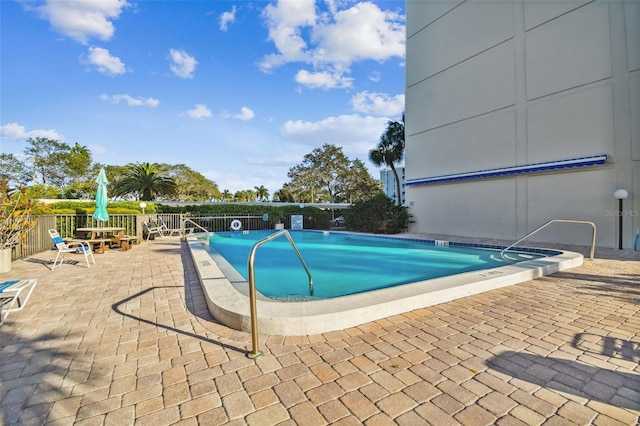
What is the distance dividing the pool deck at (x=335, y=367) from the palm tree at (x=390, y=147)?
73.3 feet

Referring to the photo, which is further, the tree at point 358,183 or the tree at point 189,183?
the tree at point 189,183

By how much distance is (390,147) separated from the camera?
83.5ft

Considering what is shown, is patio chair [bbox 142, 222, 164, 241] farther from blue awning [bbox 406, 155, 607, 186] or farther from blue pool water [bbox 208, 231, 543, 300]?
blue awning [bbox 406, 155, 607, 186]

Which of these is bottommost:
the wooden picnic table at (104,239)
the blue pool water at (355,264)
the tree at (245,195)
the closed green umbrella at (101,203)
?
the blue pool water at (355,264)

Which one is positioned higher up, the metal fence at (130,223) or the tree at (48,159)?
the tree at (48,159)

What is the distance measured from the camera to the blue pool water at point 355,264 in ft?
21.2

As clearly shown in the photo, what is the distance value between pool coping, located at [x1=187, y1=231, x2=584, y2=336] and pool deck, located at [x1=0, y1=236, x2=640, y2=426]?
0.35ft

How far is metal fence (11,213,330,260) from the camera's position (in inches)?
338

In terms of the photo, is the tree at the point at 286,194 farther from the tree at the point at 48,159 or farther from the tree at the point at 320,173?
the tree at the point at 48,159

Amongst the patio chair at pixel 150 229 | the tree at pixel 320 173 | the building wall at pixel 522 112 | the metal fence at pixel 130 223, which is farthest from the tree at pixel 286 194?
the patio chair at pixel 150 229

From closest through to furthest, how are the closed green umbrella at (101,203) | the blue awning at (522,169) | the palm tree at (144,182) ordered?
the closed green umbrella at (101,203) < the blue awning at (522,169) < the palm tree at (144,182)

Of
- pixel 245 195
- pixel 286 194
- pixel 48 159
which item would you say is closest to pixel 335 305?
pixel 286 194

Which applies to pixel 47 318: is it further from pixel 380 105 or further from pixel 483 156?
pixel 380 105

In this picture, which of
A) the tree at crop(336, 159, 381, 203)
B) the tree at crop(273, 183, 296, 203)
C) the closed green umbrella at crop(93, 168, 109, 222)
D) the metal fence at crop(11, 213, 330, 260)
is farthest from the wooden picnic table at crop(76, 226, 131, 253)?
the tree at crop(273, 183, 296, 203)
